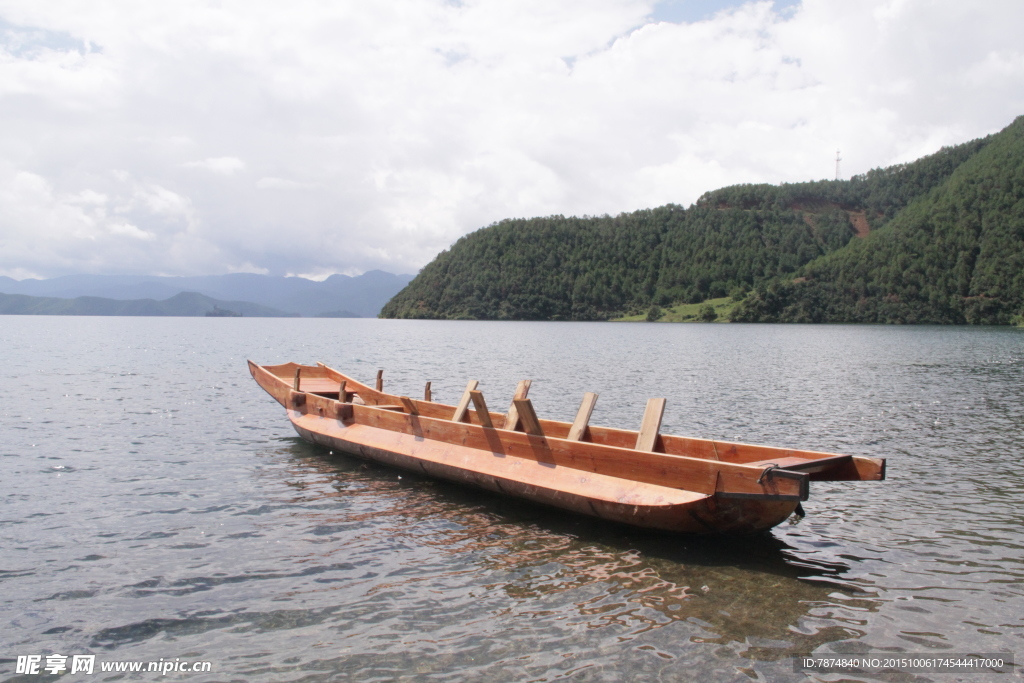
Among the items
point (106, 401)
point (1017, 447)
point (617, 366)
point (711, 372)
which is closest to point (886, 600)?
point (1017, 447)

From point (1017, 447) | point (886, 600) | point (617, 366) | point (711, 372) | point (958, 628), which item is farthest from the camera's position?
point (617, 366)

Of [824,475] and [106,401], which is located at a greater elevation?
[824,475]

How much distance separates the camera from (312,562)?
9.75m

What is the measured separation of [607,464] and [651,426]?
3.35ft

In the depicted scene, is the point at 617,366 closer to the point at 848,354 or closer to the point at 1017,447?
the point at 848,354

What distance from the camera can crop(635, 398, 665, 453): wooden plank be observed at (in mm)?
11094

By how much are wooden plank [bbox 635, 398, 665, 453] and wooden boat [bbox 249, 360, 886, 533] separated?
0.02m

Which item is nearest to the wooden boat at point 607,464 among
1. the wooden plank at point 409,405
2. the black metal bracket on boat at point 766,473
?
the black metal bracket on boat at point 766,473

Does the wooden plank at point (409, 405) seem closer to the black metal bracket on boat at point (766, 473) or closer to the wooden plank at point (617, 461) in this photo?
the wooden plank at point (617, 461)

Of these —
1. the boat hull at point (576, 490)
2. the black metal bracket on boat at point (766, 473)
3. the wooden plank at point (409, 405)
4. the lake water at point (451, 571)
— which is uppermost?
the black metal bracket on boat at point (766, 473)

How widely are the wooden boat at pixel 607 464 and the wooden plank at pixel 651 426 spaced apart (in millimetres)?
21

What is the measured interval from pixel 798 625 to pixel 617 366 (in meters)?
42.6

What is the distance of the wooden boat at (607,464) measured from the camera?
9328 millimetres

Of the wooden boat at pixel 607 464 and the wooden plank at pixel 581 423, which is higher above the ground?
the wooden plank at pixel 581 423
